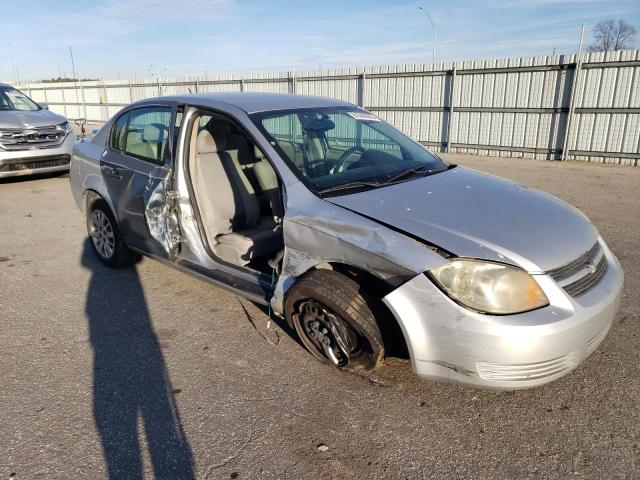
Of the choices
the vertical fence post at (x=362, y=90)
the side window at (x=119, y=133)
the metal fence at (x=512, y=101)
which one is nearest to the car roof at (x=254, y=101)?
→ the side window at (x=119, y=133)

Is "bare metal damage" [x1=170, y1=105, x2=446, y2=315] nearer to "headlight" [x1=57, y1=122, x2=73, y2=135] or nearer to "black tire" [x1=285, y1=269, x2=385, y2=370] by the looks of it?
"black tire" [x1=285, y1=269, x2=385, y2=370]

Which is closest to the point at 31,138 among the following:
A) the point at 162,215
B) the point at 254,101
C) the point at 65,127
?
the point at 65,127

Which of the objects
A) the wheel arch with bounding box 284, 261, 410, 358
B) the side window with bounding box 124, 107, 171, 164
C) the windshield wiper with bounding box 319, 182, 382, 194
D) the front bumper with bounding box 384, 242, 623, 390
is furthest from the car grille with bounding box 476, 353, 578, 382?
the side window with bounding box 124, 107, 171, 164

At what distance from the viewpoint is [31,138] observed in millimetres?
9016

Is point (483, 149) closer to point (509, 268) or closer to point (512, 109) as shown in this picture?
point (512, 109)

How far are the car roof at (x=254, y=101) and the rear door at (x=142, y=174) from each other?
209 millimetres

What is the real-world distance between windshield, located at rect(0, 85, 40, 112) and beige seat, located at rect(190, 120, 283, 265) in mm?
7790

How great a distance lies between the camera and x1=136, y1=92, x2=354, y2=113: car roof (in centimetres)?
360

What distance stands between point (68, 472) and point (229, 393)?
0.87 meters

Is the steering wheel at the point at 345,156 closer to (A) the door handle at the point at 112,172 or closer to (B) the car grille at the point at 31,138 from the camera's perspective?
(A) the door handle at the point at 112,172

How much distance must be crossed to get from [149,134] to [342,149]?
1.72m

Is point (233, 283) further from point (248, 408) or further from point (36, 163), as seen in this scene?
point (36, 163)

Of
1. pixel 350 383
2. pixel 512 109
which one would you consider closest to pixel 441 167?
pixel 350 383

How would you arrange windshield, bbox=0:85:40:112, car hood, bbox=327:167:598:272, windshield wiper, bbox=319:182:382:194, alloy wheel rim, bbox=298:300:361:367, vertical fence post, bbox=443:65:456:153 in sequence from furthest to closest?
1. vertical fence post, bbox=443:65:456:153
2. windshield, bbox=0:85:40:112
3. windshield wiper, bbox=319:182:382:194
4. alloy wheel rim, bbox=298:300:361:367
5. car hood, bbox=327:167:598:272
